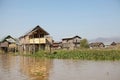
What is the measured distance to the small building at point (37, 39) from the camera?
130ft

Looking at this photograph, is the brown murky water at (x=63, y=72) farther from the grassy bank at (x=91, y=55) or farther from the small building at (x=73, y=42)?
the small building at (x=73, y=42)

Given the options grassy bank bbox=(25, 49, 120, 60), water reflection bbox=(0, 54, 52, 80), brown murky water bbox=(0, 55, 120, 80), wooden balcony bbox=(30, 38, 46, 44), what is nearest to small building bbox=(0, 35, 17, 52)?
wooden balcony bbox=(30, 38, 46, 44)

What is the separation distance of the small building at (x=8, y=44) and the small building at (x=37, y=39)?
1049 centimetres

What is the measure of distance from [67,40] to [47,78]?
158 feet

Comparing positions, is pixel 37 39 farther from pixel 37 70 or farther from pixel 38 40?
pixel 37 70

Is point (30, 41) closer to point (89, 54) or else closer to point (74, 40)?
point (89, 54)

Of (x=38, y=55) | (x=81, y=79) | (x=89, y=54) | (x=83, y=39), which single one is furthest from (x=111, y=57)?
(x=83, y=39)

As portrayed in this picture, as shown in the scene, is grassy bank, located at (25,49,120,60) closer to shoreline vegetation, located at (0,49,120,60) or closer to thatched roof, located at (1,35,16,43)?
shoreline vegetation, located at (0,49,120,60)

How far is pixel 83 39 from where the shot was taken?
186 ft

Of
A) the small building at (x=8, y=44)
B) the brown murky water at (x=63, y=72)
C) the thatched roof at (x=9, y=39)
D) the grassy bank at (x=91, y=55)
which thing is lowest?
the brown murky water at (x=63, y=72)

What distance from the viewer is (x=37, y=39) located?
39781 mm

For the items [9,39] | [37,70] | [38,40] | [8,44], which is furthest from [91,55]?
[9,39]

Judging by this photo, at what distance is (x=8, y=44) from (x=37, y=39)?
15659 millimetres

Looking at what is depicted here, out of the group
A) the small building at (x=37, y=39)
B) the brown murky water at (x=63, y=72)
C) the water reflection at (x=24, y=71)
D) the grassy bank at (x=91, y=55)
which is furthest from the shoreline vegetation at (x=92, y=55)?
the water reflection at (x=24, y=71)
